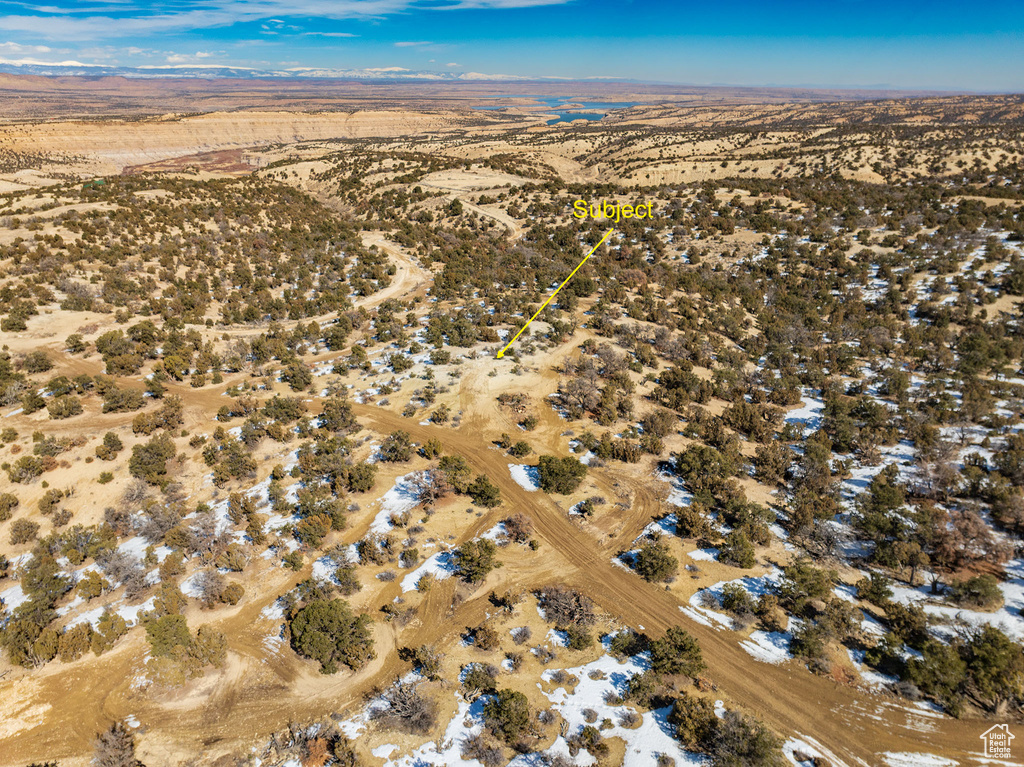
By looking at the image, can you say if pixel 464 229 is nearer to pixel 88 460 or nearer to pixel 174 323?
pixel 174 323

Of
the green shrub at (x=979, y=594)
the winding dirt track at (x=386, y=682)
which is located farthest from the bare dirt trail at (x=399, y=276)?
the green shrub at (x=979, y=594)

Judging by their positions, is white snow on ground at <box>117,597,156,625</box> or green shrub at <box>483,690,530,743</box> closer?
green shrub at <box>483,690,530,743</box>

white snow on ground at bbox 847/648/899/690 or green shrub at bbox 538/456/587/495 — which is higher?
green shrub at bbox 538/456/587/495

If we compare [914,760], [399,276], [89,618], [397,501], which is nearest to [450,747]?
[397,501]

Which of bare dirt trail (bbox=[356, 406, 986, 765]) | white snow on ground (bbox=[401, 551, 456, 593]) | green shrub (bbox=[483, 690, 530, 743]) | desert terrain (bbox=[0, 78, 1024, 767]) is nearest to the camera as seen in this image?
bare dirt trail (bbox=[356, 406, 986, 765])

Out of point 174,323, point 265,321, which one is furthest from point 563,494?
point 174,323

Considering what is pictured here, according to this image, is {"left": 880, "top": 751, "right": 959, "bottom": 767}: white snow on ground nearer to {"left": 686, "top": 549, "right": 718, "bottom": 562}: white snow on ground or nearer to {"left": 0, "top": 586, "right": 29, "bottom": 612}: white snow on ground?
{"left": 686, "top": 549, "right": 718, "bottom": 562}: white snow on ground

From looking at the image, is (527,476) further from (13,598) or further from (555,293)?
(555,293)

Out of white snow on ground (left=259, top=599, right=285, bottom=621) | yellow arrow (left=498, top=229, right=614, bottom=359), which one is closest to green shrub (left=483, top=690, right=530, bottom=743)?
white snow on ground (left=259, top=599, right=285, bottom=621)
